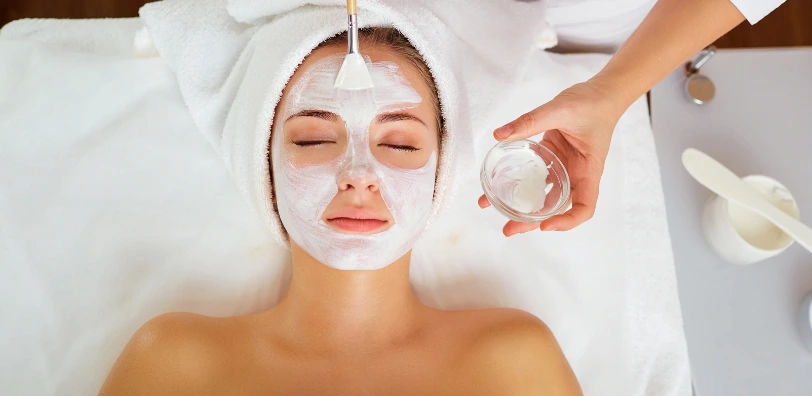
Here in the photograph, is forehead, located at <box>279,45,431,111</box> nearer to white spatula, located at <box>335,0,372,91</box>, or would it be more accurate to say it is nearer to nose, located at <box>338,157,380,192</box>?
white spatula, located at <box>335,0,372,91</box>

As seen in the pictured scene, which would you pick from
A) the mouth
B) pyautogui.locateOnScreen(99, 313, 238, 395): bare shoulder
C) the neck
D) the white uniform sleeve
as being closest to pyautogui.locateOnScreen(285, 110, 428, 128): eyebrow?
the mouth

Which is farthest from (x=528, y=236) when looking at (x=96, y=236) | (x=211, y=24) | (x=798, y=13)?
(x=798, y=13)

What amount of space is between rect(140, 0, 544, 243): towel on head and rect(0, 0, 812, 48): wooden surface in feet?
2.30

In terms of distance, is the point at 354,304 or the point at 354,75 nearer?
the point at 354,75

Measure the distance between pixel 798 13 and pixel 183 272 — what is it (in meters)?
2.13

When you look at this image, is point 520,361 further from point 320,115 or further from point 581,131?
point 320,115

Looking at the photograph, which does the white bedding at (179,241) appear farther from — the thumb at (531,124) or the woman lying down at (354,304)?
the thumb at (531,124)

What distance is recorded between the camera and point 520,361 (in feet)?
3.84

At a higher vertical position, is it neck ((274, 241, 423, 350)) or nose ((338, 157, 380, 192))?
nose ((338, 157, 380, 192))

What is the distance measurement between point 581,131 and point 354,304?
58 centimetres

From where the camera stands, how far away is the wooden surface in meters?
1.88

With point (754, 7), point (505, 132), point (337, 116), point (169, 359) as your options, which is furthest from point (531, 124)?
point (169, 359)

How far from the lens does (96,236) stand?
4.38 ft

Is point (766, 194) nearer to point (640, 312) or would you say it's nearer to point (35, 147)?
point (640, 312)
